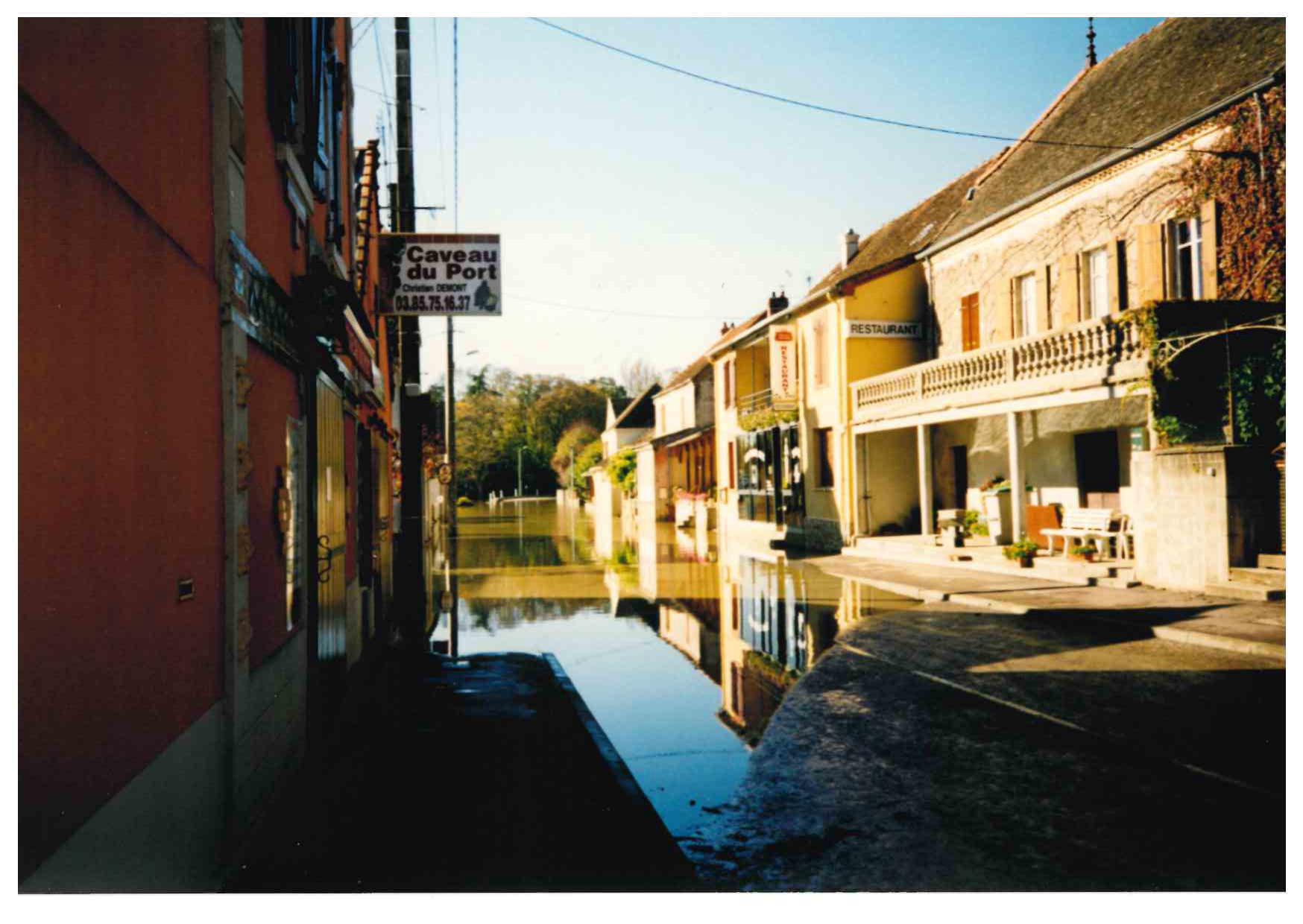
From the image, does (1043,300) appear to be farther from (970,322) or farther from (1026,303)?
(970,322)

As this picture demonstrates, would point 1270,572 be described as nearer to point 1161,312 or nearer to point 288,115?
point 1161,312

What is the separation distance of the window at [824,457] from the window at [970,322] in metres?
4.55

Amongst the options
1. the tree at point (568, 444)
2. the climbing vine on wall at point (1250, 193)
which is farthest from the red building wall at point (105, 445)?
the tree at point (568, 444)

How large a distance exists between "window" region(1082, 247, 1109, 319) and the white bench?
3.57 metres

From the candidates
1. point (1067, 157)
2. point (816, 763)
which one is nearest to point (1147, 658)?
point (816, 763)

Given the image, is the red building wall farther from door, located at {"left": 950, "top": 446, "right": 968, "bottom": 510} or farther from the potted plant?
door, located at {"left": 950, "top": 446, "right": 968, "bottom": 510}

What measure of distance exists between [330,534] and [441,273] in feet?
12.2

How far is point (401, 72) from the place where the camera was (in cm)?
1277

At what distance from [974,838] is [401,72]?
38.6ft

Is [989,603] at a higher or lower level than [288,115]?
lower

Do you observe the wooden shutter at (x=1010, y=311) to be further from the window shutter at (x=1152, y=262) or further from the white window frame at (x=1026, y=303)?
the window shutter at (x=1152, y=262)

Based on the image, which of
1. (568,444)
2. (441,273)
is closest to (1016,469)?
(441,273)

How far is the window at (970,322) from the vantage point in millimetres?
20828

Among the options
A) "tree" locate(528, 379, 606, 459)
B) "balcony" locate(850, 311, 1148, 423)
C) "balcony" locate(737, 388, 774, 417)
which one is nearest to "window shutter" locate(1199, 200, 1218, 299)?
"balcony" locate(850, 311, 1148, 423)
